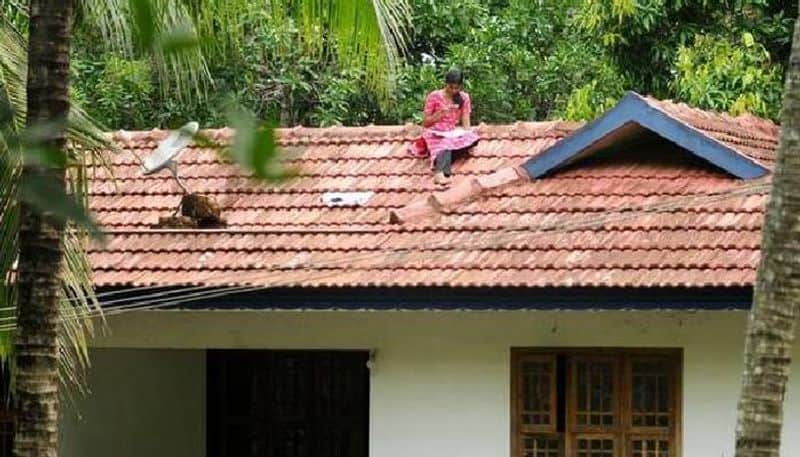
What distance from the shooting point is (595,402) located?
8.25m

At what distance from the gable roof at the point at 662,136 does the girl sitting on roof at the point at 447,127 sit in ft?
1.88

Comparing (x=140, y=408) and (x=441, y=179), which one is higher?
(x=441, y=179)

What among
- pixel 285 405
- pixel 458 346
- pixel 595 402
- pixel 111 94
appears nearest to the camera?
pixel 595 402

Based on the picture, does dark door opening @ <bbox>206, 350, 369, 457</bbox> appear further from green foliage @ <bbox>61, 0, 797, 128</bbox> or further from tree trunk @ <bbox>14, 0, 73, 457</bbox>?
tree trunk @ <bbox>14, 0, 73, 457</bbox>

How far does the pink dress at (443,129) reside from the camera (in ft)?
30.2

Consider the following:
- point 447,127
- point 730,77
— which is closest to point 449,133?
point 447,127

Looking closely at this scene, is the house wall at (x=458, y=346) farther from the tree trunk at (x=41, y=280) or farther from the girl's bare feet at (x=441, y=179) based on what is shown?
the tree trunk at (x=41, y=280)

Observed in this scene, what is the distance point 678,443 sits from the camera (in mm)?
8102

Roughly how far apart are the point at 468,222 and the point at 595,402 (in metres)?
1.17

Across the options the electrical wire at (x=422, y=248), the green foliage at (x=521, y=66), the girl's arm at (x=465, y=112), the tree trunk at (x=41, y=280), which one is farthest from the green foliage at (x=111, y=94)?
the tree trunk at (x=41, y=280)

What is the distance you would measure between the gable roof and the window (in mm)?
1105

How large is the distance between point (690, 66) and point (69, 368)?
542 centimetres

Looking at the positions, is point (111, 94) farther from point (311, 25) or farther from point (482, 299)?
point (311, 25)

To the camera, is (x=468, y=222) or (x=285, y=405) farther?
(x=285, y=405)
